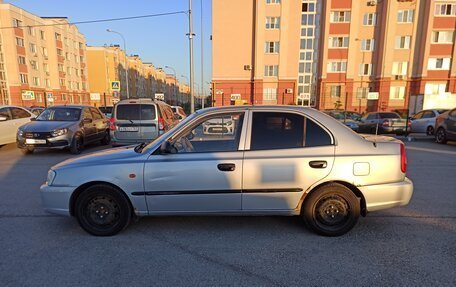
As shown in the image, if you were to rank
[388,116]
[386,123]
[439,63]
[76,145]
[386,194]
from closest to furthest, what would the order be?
[386,194] → [76,145] → [386,123] → [388,116] → [439,63]

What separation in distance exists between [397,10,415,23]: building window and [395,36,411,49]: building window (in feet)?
6.59

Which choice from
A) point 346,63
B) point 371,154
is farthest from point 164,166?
point 346,63

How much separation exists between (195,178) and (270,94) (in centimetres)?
3209

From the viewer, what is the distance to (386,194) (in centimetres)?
343

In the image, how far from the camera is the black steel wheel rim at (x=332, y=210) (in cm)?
348

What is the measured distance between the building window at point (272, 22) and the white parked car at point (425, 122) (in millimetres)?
23171

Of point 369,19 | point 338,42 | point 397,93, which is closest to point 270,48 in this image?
point 338,42

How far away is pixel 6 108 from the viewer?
1009cm

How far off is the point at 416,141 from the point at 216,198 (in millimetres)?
13423

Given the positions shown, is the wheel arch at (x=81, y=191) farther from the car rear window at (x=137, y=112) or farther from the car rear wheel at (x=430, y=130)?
the car rear wheel at (x=430, y=130)

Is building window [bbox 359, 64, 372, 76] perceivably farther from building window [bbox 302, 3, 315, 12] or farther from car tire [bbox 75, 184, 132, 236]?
car tire [bbox 75, 184, 132, 236]

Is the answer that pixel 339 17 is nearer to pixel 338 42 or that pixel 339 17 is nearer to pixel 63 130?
pixel 338 42

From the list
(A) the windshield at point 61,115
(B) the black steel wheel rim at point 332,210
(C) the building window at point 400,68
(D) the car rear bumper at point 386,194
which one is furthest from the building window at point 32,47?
(D) the car rear bumper at point 386,194

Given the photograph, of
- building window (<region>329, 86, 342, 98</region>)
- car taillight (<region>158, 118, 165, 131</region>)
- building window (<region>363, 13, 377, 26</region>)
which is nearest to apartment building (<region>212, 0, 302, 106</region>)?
building window (<region>329, 86, 342, 98</region>)
